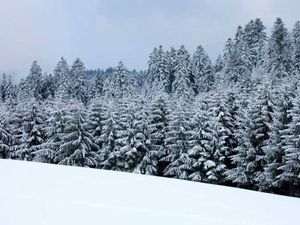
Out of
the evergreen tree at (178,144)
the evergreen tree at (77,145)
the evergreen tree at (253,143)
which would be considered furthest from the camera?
the evergreen tree at (77,145)

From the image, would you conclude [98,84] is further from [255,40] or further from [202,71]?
[255,40]

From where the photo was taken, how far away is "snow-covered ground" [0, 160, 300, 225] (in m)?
4.40

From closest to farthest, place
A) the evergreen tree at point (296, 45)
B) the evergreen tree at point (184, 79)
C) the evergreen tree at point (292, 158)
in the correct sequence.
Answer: the evergreen tree at point (292, 158)
the evergreen tree at point (184, 79)
the evergreen tree at point (296, 45)

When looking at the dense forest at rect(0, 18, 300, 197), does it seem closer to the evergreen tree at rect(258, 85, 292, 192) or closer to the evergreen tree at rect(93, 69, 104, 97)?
the evergreen tree at rect(258, 85, 292, 192)

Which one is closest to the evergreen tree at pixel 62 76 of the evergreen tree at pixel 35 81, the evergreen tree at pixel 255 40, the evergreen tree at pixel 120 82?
the evergreen tree at pixel 35 81

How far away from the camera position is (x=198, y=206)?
5.19m

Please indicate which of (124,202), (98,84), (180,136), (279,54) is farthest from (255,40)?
(124,202)

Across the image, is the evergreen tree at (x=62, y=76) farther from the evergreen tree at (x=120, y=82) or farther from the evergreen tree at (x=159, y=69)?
the evergreen tree at (x=159, y=69)

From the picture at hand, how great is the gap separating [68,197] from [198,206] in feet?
6.25

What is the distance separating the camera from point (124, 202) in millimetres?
5137

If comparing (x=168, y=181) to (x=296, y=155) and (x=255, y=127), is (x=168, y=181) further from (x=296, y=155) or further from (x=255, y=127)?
Answer: (x=255, y=127)

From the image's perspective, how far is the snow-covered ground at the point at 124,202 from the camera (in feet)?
14.4

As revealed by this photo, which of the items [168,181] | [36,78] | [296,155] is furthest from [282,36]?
[168,181]

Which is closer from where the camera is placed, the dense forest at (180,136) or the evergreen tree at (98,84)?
the dense forest at (180,136)
